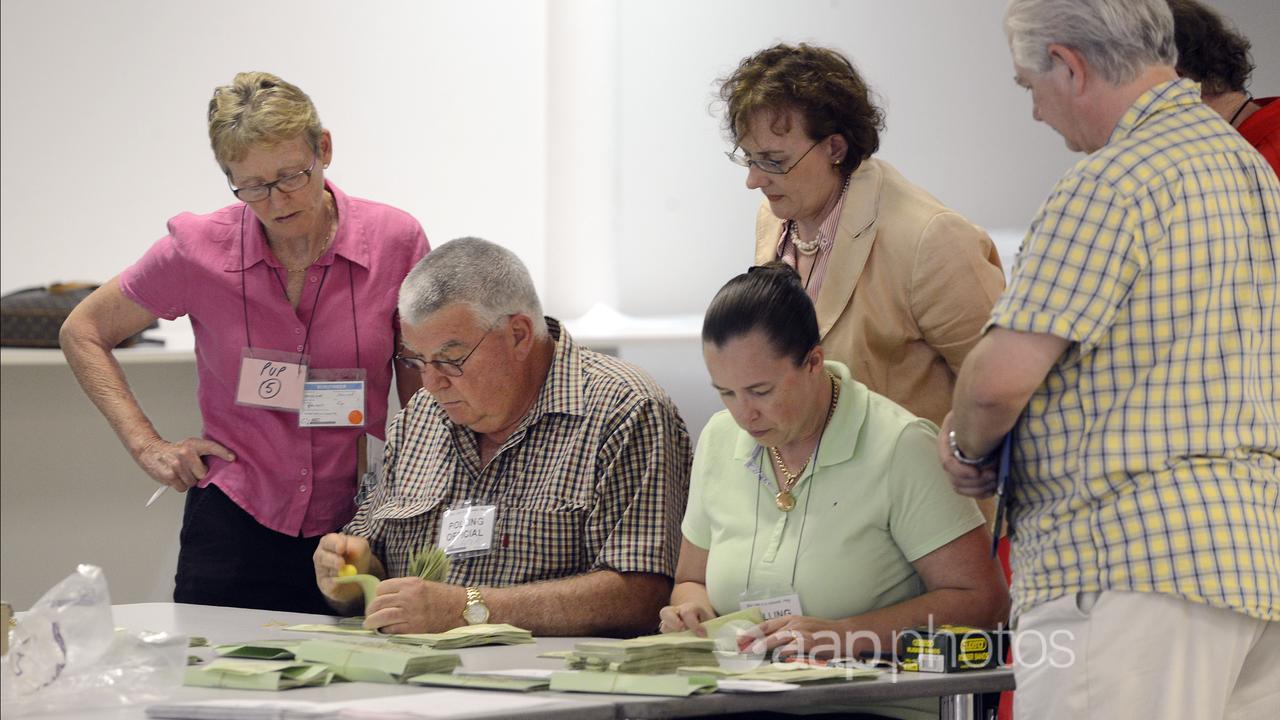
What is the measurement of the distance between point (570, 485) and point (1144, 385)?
1204mm

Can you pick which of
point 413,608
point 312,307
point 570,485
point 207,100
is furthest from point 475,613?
point 207,100

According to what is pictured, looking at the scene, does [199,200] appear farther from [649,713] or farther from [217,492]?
[649,713]

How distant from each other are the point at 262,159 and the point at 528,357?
0.69 m

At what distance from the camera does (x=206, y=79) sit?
4.71m

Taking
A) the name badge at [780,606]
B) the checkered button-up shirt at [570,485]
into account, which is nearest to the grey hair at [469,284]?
the checkered button-up shirt at [570,485]

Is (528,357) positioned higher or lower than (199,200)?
lower

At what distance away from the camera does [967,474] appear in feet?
6.61

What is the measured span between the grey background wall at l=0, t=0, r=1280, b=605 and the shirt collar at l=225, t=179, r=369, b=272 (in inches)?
57.1

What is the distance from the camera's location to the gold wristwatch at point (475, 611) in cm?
252

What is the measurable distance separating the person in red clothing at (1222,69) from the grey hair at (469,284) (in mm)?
1265

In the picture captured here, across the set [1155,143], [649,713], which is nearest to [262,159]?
[649,713]

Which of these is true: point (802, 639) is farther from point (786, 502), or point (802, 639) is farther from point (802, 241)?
point (802, 241)

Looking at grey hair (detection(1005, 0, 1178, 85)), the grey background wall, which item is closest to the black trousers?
the grey background wall

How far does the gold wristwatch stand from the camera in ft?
8.28
